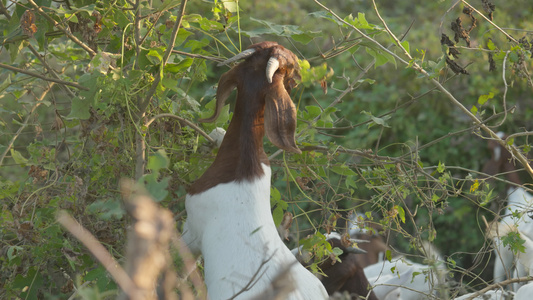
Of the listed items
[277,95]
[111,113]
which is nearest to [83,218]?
[111,113]

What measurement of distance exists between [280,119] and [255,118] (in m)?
0.10

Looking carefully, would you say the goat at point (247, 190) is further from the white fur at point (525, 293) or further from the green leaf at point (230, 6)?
the white fur at point (525, 293)

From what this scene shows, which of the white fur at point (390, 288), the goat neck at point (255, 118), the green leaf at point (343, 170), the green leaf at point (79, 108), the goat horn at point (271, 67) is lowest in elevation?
the white fur at point (390, 288)

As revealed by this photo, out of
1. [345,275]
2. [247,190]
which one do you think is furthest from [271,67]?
[345,275]

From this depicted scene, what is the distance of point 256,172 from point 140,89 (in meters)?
0.46

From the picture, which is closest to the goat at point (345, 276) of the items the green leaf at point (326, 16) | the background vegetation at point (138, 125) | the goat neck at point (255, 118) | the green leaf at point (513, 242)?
the background vegetation at point (138, 125)

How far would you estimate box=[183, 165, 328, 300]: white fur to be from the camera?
1796 millimetres

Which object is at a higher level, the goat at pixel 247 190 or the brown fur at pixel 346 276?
the goat at pixel 247 190

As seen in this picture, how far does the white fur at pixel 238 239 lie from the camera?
1796mm

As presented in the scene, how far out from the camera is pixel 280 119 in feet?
6.20

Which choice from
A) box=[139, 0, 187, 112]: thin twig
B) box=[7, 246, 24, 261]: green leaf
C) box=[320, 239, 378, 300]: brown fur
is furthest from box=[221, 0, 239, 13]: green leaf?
box=[320, 239, 378, 300]: brown fur

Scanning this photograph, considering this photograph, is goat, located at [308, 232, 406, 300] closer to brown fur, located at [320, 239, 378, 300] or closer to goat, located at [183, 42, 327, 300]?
brown fur, located at [320, 239, 378, 300]

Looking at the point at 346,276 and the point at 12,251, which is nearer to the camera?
the point at 12,251

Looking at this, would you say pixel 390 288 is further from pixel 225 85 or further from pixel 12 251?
pixel 12 251
